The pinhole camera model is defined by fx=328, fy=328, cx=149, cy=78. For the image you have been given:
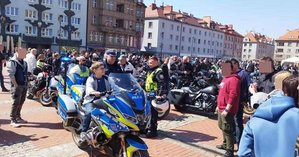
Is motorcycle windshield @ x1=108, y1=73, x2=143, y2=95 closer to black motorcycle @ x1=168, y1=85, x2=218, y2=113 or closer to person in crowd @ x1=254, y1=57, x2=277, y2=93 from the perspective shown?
person in crowd @ x1=254, y1=57, x2=277, y2=93

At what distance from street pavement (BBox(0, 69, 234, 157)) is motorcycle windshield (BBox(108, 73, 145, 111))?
116 centimetres

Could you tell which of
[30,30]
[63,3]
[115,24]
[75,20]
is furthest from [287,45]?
[30,30]

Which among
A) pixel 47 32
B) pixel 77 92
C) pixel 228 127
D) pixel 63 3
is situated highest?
pixel 63 3

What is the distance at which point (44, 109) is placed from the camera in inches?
392

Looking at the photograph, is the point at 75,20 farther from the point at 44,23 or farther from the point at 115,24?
the point at 115,24

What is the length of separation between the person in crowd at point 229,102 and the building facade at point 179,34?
62.2 m

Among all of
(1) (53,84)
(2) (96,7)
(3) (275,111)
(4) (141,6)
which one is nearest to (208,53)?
(4) (141,6)

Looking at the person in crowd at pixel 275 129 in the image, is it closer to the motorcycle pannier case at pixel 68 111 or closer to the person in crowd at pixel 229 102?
the person in crowd at pixel 229 102

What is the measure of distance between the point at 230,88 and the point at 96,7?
52.3 meters

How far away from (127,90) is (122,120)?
496 mm

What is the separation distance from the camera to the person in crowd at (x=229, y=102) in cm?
574

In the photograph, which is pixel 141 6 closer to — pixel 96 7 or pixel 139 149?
pixel 96 7

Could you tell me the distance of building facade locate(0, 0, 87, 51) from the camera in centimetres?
4472

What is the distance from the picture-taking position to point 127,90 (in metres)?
5.06
